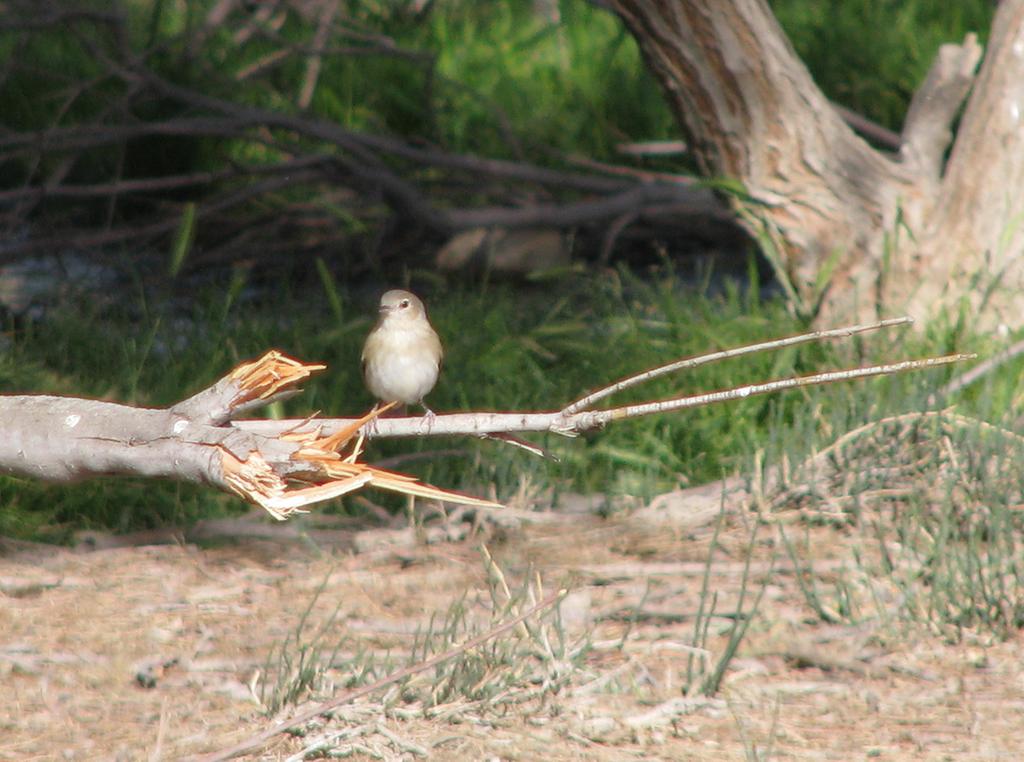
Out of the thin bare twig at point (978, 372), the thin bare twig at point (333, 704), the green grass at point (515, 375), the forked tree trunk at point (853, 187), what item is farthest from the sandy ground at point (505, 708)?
the forked tree trunk at point (853, 187)

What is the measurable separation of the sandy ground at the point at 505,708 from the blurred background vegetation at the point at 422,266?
15.0 inches

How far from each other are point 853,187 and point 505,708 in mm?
3007

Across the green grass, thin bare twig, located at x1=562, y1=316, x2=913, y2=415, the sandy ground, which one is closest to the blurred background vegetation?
the green grass

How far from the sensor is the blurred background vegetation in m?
4.73

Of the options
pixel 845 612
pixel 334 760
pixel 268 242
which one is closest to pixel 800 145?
pixel 845 612

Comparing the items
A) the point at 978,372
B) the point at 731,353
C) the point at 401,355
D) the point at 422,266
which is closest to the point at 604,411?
the point at 731,353

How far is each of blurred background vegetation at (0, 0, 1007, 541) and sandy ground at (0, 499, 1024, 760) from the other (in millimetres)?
380

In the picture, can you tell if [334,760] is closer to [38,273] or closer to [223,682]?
[223,682]

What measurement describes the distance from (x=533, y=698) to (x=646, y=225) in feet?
14.8

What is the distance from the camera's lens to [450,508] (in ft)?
14.7

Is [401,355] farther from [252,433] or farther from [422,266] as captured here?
[422,266]

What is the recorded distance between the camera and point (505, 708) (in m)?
2.97

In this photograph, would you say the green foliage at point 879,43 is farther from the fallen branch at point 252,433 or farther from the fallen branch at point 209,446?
the fallen branch at point 209,446

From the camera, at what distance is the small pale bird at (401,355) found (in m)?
4.57
